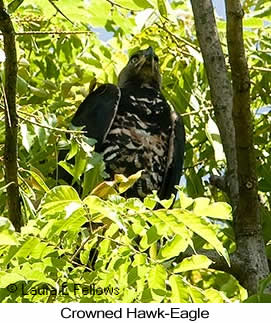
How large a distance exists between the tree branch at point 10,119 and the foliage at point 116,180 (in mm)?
47

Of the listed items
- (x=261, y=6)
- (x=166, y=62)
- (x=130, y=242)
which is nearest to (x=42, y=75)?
(x=166, y=62)

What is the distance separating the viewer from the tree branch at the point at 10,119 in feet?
7.02

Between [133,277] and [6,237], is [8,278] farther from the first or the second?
[133,277]

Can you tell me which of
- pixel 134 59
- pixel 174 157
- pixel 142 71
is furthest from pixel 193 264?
pixel 142 71

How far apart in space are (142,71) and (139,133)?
0.47 metres

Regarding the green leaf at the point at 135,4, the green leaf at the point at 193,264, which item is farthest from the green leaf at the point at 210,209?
the green leaf at the point at 135,4

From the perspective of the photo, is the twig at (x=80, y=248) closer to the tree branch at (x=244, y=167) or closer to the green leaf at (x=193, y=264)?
the green leaf at (x=193, y=264)

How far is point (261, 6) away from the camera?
3227mm

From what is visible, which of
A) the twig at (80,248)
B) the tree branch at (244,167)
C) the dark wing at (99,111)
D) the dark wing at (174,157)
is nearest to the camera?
the twig at (80,248)

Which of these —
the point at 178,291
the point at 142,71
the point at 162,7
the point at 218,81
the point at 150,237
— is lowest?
the point at 178,291

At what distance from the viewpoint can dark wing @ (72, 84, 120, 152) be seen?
3.52 metres

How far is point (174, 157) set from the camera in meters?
3.71
